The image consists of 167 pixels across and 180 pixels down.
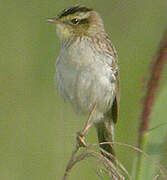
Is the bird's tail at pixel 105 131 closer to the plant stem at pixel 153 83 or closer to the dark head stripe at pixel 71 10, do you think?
the dark head stripe at pixel 71 10

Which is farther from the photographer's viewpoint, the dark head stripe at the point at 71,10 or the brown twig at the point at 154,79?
the dark head stripe at the point at 71,10

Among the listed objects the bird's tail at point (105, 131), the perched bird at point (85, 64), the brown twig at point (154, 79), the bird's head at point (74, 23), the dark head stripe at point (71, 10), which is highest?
the brown twig at point (154, 79)

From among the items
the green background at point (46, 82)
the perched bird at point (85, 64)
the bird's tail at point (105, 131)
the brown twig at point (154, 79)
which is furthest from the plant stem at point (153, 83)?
the bird's tail at point (105, 131)

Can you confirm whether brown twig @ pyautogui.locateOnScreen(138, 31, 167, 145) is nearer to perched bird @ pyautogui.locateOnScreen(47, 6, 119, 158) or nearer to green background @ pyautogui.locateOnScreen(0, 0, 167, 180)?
perched bird @ pyautogui.locateOnScreen(47, 6, 119, 158)

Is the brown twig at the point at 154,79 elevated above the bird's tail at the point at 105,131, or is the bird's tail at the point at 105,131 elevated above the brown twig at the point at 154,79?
the brown twig at the point at 154,79

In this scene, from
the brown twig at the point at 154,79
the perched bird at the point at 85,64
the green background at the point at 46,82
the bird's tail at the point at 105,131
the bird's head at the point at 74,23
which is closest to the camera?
the brown twig at the point at 154,79

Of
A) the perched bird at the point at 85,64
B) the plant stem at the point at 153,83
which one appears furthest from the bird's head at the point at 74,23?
the plant stem at the point at 153,83

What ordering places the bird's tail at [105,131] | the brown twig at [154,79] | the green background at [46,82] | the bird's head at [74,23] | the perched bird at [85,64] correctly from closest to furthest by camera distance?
the brown twig at [154,79]
the perched bird at [85,64]
the bird's head at [74,23]
the green background at [46,82]
the bird's tail at [105,131]

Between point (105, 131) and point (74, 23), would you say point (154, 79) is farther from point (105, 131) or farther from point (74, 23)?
point (105, 131)

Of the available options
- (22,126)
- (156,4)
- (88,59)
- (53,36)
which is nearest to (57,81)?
(88,59)
